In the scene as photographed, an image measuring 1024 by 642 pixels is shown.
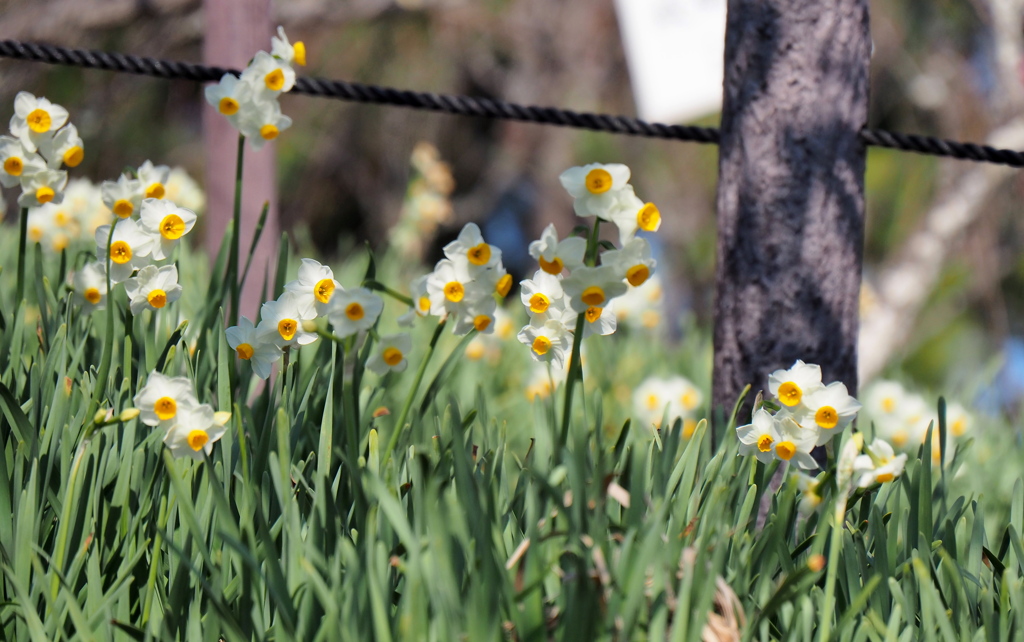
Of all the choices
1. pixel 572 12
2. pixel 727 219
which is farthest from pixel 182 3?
pixel 727 219

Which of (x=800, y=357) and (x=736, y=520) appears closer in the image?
(x=736, y=520)

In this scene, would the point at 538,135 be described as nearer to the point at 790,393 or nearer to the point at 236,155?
the point at 236,155

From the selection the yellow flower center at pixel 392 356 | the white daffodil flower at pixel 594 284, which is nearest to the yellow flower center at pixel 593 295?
the white daffodil flower at pixel 594 284

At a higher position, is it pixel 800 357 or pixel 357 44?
pixel 357 44

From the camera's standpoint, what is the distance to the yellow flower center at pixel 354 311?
2.58 feet

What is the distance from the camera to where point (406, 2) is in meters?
5.85

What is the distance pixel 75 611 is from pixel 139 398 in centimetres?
20

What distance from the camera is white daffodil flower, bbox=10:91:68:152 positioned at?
102 centimetres

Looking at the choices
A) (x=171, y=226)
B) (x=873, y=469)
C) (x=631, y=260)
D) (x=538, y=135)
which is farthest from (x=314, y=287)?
(x=538, y=135)

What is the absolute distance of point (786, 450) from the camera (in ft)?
2.73

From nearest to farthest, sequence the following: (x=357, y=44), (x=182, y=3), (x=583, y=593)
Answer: (x=583, y=593) → (x=182, y=3) → (x=357, y=44)

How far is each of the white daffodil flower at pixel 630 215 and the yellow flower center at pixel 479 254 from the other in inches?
5.1

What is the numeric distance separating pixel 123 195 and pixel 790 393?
2.86 feet

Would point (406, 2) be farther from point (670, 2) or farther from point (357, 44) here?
point (670, 2)
